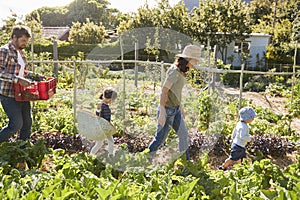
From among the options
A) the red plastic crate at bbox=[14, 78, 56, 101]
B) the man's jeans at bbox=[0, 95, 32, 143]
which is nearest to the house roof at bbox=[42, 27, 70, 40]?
the man's jeans at bbox=[0, 95, 32, 143]

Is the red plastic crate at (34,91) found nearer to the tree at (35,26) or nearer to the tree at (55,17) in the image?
the tree at (35,26)

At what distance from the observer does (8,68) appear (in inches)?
157

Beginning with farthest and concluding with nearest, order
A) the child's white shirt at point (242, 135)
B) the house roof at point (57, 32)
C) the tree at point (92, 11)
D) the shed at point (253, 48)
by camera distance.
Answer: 1. the tree at point (92, 11)
2. the house roof at point (57, 32)
3. the shed at point (253, 48)
4. the child's white shirt at point (242, 135)

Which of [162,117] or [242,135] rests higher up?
[162,117]

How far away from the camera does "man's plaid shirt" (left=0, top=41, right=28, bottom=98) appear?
12.9 feet

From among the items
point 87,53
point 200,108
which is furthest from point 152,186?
point 87,53

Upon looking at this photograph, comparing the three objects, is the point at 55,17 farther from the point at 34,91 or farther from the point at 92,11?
the point at 34,91

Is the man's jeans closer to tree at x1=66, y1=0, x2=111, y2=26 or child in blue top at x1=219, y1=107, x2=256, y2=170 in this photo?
child in blue top at x1=219, y1=107, x2=256, y2=170

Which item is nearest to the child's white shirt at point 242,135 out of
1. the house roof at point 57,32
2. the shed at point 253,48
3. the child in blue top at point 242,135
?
the child in blue top at point 242,135

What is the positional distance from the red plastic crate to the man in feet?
0.21

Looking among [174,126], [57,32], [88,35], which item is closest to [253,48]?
[88,35]

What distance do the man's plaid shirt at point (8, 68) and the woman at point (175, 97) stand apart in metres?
1.55

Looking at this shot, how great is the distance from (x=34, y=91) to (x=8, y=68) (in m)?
0.36

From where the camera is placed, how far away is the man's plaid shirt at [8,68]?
394 centimetres
